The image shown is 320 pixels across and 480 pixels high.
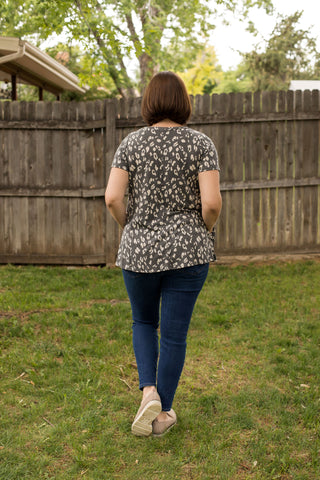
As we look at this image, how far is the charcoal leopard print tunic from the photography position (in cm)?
253

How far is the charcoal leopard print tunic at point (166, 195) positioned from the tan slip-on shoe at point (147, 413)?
69 cm

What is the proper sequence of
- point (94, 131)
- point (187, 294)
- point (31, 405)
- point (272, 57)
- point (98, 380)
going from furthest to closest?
point (272, 57)
point (94, 131)
point (98, 380)
point (31, 405)
point (187, 294)

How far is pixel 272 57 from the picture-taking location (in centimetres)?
2497

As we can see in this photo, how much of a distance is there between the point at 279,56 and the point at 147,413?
24.9 m

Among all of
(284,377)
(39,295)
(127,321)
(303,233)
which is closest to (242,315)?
(127,321)

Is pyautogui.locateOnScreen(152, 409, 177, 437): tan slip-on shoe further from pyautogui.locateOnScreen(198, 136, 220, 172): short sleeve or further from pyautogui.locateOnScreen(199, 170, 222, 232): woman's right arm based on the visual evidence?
pyautogui.locateOnScreen(198, 136, 220, 172): short sleeve

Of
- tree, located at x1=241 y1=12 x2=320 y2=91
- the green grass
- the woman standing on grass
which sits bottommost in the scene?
the green grass

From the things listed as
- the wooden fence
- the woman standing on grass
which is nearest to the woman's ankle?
the woman standing on grass

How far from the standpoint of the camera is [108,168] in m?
7.21

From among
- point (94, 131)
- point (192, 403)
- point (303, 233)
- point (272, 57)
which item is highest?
point (272, 57)

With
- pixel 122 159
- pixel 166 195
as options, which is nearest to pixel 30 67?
pixel 122 159

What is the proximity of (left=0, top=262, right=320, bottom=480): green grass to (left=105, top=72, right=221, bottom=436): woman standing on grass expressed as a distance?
0.31 metres

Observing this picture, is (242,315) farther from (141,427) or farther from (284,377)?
(141,427)

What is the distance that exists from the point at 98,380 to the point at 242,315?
6.34 feet
